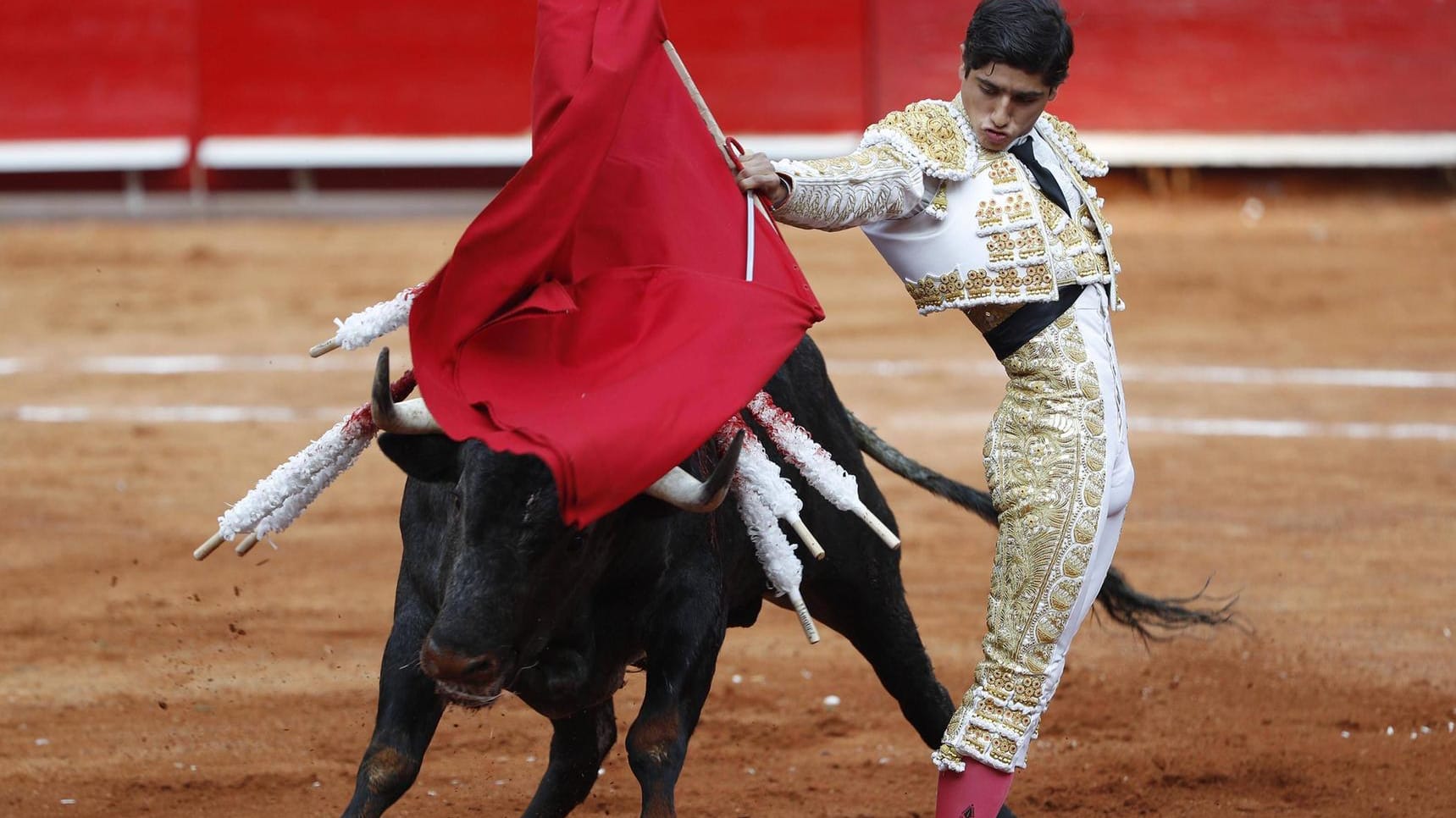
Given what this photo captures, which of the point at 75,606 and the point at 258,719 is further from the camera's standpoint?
the point at 75,606

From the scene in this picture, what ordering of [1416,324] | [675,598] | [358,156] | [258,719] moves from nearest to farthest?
[675,598]
[258,719]
[1416,324]
[358,156]

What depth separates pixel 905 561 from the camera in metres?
5.52

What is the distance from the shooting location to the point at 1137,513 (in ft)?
20.1

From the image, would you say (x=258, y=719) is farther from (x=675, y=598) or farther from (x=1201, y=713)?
(x=1201, y=713)

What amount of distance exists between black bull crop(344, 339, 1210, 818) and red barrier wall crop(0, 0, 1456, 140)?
7875 millimetres

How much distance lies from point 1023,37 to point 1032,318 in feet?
1.46

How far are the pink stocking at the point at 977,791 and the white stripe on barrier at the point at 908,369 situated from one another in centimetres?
510

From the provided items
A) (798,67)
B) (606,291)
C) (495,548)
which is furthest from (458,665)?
(798,67)

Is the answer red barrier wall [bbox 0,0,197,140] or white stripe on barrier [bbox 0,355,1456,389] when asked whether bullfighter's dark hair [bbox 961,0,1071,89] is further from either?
red barrier wall [bbox 0,0,197,140]

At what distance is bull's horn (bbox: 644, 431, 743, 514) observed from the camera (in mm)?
2455

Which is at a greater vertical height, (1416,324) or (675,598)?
(675,598)

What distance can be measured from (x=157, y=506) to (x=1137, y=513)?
3.15 metres

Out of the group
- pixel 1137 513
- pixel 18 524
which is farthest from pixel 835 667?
pixel 18 524

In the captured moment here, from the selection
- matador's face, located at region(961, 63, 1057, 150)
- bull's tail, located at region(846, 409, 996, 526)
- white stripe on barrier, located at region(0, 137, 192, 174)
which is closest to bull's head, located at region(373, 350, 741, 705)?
matador's face, located at region(961, 63, 1057, 150)
